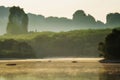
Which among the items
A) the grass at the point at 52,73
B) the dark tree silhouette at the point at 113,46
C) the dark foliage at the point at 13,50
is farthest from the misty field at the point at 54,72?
the dark foliage at the point at 13,50

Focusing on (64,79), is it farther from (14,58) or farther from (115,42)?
(14,58)

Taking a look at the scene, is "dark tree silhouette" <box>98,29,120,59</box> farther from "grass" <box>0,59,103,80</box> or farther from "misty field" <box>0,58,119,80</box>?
"grass" <box>0,59,103,80</box>

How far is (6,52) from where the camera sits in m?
189

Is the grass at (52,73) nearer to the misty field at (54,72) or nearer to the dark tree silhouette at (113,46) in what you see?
the misty field at (54,72)

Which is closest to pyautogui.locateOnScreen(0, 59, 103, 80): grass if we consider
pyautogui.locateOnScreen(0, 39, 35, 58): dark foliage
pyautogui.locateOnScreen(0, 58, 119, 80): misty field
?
pyautogui.locateOnScreen(0, 58, 119, 80): misty field

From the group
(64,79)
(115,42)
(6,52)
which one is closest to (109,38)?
(115,42)

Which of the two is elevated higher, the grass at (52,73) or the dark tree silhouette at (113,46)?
the dark tree silhouette at (113,46)

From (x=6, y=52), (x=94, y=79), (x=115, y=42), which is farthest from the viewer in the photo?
(x=6, y=52)

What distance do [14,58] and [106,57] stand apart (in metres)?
77.6

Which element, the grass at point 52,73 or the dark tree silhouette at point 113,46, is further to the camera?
the dark tree silhouette at point 113,46

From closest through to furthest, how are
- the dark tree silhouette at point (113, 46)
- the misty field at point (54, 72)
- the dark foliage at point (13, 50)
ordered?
the misty field at point (54, 72) → the dark tree silhouette at point (113, 46) → the dark foliage at point (13, 50)

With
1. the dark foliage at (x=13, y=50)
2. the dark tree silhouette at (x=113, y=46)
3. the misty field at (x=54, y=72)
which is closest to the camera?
the misty field at (x=54, y=72)

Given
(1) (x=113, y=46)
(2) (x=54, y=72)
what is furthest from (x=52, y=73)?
(1) (x=113, y=46)

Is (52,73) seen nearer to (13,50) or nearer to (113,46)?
(113,46)
